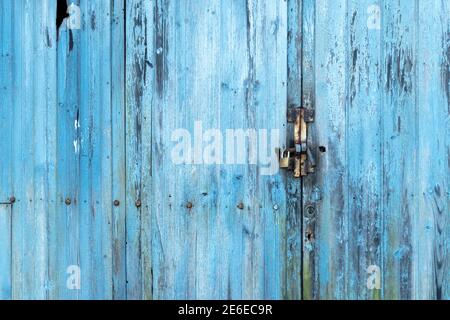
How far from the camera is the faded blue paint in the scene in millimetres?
2373

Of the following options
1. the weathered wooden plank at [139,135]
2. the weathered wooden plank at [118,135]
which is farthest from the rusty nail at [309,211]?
the weathered wooden plank at [118,135]

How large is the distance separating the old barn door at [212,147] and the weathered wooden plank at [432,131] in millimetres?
540

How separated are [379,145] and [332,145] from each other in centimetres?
20

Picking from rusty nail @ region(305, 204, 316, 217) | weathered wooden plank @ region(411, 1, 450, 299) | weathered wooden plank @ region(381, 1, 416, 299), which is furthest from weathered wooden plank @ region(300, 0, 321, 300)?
weathered wooden plank @ region(411, 1, 450, 299)

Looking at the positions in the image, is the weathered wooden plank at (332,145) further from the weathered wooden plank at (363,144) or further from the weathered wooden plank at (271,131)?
the weathered wooden plank at (271,131)

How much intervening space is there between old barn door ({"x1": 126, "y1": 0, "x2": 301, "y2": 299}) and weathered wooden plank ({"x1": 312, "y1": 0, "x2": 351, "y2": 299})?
0.11 metres

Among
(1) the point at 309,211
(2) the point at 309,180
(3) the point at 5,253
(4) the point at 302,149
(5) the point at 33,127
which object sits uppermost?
(5) the point at 33,127

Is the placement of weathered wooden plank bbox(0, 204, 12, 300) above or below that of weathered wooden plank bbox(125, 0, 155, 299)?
below

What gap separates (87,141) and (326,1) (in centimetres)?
122

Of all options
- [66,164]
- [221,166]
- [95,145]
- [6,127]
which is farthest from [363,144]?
[6,127]

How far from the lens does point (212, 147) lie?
2.40 metres

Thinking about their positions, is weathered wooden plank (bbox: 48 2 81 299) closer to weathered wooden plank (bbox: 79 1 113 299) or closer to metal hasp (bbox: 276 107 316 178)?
weathered wooden plank (bbox: 79 1 113 299)

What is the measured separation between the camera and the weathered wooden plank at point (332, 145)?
238 centimetres

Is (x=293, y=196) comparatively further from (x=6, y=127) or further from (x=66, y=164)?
(x=6, y=127)
